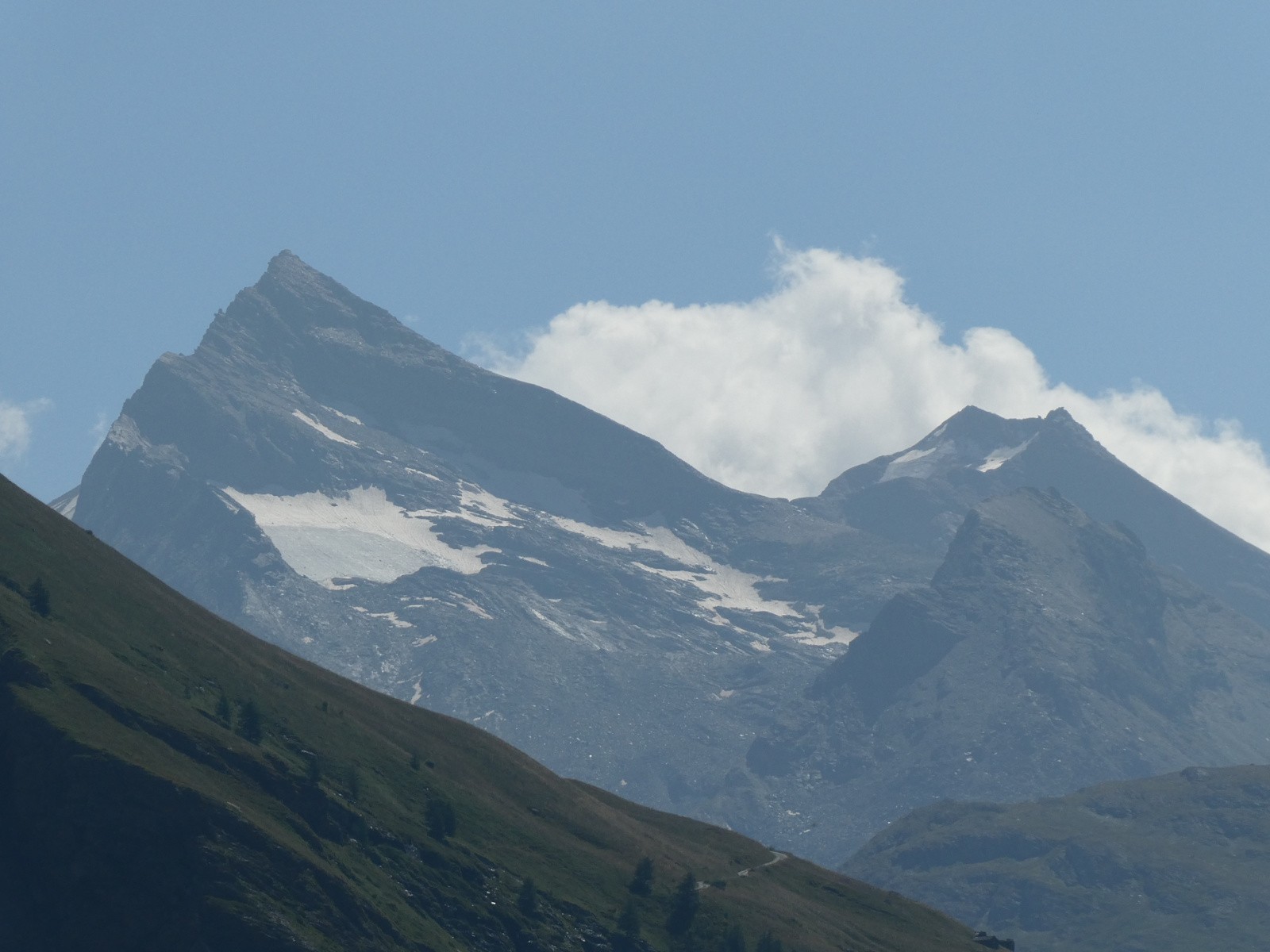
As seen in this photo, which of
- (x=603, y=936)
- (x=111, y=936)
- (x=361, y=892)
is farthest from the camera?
(x=603, y=936)

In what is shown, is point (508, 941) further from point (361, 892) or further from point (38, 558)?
point (38, 558)

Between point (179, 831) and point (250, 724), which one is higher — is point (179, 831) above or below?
below

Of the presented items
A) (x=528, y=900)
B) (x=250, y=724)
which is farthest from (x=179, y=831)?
(x=528, y=900)

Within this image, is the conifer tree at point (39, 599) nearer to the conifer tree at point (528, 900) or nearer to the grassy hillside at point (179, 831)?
the grassy hillside at point (179, 831)

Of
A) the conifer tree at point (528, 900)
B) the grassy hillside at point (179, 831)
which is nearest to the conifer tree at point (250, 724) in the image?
the grassy hillside at point (179, 831)

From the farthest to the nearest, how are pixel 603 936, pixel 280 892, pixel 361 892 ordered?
pixel 603 936 → pixel 361 892 → pixel 280 892

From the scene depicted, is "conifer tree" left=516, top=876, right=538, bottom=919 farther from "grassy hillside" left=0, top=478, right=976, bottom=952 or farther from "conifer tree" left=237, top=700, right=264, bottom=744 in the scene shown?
"conifer tree" left=237, top=700, right=264, bottom=744

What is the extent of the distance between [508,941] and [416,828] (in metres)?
17.3

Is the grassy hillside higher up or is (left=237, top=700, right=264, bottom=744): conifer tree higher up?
(left=237, top=700, right=264, bottom=744): conifer tree

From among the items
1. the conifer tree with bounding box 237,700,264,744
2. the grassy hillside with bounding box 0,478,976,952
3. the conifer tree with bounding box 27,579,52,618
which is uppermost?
the conifer tree with bounding box 27,579,52,618

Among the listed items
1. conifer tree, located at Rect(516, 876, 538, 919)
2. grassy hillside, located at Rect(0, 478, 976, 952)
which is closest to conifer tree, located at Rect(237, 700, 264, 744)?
grassy hillside, located at Rect(0, 478, 976, 952)

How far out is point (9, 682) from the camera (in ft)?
514

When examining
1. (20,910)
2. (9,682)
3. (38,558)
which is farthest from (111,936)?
(38,558)

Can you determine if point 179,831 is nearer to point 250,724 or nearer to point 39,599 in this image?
point 250,724
